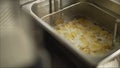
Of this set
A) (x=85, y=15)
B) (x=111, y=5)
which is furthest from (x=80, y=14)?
(x=111, y=5)

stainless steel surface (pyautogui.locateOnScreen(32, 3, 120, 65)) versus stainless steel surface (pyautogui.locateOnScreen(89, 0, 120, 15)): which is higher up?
stainless steel surface (pyautogui.locateOnScreen(89, 0, 120, 15))

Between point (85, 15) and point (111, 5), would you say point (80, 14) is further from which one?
point (111, 5)

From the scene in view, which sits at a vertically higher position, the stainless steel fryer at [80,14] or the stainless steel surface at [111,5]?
the stainless steel surface at [111,5]

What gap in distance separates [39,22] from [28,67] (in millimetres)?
203

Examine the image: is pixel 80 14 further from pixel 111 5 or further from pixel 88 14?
pixel 111 5

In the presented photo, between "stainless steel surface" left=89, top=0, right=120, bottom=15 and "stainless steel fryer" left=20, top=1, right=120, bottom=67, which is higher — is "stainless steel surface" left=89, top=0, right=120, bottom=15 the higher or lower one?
the higher one

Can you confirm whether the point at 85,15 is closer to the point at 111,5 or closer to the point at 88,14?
the point at 88,14

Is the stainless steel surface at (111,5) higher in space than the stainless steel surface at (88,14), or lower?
higher

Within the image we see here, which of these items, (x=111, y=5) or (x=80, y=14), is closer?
(x=111, y=5)

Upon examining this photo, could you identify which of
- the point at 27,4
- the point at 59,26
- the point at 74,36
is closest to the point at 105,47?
the point at 74,36

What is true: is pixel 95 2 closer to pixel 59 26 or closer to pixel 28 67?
pixel 59 26

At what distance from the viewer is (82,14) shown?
1300mm

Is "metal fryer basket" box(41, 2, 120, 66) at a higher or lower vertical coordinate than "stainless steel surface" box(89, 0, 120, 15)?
lower

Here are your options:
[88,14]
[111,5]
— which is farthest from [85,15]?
[111,5]
